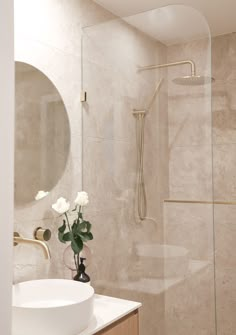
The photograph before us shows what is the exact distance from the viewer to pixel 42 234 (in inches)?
65.5

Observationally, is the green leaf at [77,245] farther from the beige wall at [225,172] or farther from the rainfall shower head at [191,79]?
the beige wall at [225,172]

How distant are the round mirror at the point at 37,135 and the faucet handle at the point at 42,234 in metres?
0.15

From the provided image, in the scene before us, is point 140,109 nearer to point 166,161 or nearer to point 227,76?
point 166,161

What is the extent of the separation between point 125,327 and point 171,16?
164cm

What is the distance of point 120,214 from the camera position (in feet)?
6.98

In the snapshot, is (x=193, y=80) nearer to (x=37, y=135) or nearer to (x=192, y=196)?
(x=192, y=196)

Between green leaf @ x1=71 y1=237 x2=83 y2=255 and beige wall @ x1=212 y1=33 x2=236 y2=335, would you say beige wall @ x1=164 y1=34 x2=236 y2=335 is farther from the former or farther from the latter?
beige wall @ x1=212 y1=33 x2=236 y2=335

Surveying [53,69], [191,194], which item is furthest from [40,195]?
[191,194]

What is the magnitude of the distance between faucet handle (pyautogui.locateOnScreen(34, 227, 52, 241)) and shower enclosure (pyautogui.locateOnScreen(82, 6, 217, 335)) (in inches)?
17.2

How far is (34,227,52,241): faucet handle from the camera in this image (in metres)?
1.64

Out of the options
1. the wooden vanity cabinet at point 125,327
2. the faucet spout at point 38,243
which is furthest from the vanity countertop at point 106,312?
the faucet spout at point 38,243

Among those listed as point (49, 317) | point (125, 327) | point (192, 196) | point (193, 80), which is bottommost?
point (125, 327)

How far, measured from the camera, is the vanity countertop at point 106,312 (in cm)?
138

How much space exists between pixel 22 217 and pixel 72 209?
1.26 feet
